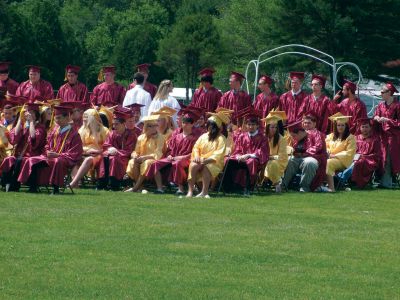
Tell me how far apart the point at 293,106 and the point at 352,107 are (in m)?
1.05

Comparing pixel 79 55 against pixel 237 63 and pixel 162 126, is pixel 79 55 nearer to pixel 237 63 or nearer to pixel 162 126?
pixel 237 63

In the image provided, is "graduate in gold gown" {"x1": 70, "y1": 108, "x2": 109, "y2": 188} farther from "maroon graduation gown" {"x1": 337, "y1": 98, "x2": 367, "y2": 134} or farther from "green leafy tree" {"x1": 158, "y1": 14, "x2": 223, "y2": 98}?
"green leafy tree" {"x1": 158, "y1": 14, "x2": 223, "y2": 98}

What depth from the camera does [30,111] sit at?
65.8 ft

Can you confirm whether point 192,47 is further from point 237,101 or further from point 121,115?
point 121,115

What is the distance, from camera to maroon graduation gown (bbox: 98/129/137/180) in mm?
20906

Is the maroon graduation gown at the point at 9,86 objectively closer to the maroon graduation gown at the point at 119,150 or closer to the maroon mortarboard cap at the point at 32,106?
the maroon graduation gown at the point at 119,150

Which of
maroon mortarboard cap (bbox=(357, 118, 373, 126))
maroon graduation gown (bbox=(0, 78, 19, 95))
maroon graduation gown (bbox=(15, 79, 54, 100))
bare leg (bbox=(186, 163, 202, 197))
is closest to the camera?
bare leg (bbox=(186, 163, 202, 197))

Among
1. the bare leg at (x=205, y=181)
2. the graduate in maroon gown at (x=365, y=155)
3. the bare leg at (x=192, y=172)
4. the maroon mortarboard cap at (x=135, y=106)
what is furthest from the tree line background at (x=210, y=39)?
the bare leg at (x=205, y=181)

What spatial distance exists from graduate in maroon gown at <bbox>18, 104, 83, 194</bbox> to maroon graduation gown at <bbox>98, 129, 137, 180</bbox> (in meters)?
0.89

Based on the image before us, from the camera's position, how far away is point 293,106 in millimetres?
22812

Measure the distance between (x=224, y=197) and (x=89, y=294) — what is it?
28.5ft

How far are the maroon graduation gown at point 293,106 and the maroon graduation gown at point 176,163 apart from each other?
2.56 meters

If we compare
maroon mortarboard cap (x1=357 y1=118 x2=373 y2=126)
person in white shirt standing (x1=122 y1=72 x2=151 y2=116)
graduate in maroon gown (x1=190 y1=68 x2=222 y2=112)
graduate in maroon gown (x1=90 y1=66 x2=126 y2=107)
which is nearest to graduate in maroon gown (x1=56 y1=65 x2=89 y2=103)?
graduate in maroon gown (x1=90 y1=66 x2=126 y2=107)

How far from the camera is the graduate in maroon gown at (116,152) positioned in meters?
20.9
